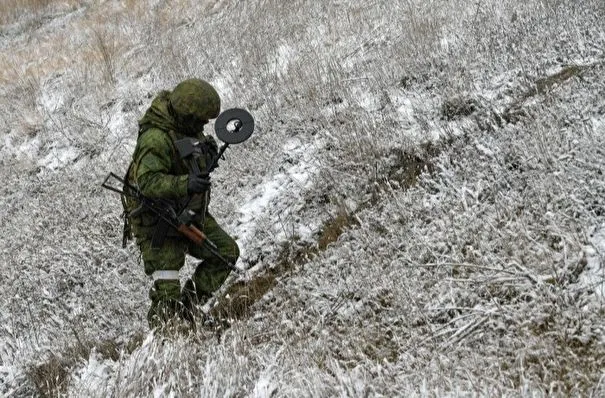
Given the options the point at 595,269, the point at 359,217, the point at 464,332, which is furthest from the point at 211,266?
the point at 595,269

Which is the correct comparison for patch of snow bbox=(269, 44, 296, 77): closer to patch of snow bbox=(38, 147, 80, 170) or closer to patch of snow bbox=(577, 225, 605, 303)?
patch of snow bbox=(38, 147, 80, 170)

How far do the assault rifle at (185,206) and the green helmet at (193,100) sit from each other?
12cm

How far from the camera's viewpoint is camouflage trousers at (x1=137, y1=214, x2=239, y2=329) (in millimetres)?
4023

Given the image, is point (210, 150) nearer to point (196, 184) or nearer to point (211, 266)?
point (196, 184)

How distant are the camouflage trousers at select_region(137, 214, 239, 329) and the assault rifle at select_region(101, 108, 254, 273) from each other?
0.08 m

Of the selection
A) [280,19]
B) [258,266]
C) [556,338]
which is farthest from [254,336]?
[280,19]

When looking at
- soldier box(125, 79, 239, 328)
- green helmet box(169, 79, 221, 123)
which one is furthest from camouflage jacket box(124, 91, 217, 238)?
green helmet box(169, 79, 221, 123)

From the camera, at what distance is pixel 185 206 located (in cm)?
403

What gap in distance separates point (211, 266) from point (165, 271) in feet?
1.11

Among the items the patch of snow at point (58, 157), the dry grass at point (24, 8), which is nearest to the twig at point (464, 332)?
the patch of snow at point (58, 157)

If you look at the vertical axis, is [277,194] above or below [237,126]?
below

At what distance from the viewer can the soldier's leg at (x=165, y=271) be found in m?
4.04

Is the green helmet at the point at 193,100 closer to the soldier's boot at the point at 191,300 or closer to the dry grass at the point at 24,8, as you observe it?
the soldier's boot at the point at 191,300

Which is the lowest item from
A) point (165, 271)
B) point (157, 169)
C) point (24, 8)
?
point (165, 271)
